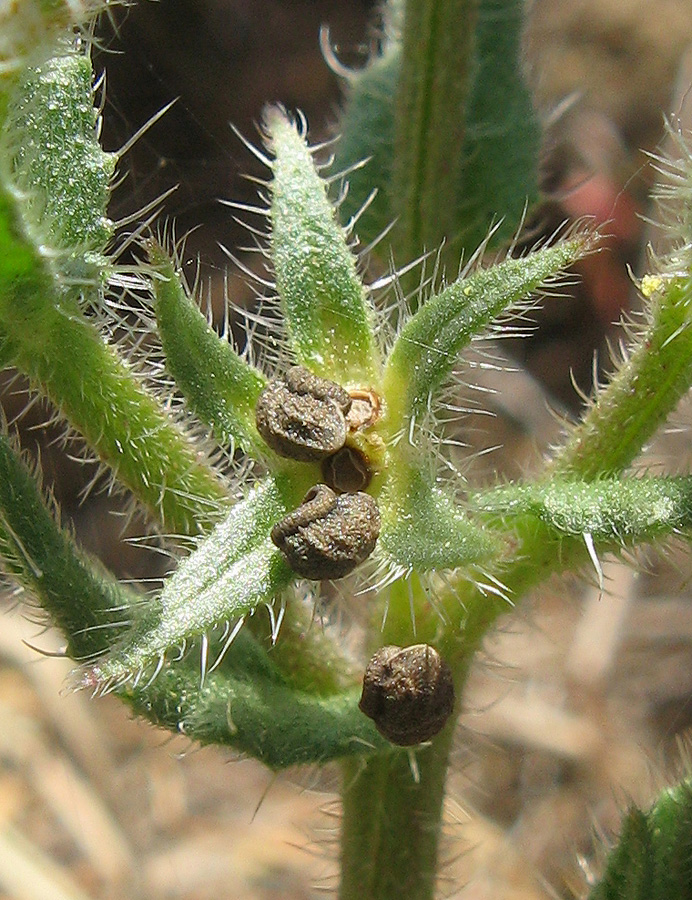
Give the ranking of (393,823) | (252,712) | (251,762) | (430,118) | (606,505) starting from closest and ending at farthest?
(606,505) → (252,712) → (393,823) → (430,118) → (251,762)

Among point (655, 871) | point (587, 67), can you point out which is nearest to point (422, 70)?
point (655, 871)

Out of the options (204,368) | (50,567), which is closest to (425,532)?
(204,368)

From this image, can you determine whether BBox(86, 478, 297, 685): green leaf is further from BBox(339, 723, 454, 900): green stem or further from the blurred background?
the blurred background

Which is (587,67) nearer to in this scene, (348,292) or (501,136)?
(501,136)

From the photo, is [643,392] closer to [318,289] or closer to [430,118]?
[318,289]

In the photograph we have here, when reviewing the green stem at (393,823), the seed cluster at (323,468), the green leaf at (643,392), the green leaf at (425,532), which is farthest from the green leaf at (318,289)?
the green stem at (393,823)

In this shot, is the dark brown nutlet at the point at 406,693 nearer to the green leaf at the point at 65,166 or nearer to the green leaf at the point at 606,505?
the green leaf at the point at 606,505
